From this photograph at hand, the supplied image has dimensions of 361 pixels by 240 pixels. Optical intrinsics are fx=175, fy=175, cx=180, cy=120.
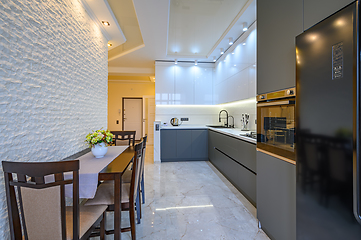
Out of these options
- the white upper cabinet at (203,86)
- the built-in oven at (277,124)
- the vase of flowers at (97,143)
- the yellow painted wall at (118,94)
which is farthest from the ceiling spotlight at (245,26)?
the yellow painted wall at (118,94)

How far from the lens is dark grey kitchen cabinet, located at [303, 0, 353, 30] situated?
37.4 inches

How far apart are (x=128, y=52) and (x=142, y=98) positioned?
3.52m

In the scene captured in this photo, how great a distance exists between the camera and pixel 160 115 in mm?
5105

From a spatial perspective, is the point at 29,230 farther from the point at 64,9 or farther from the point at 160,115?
the point at 160,115

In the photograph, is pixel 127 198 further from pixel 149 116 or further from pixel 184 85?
pixel 149 116

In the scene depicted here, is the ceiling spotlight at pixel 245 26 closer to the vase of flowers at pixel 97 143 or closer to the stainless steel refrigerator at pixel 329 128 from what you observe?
the stainless steel refrigerator at pixel 329 128

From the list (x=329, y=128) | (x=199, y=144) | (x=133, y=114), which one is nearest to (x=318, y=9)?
(x=329, y=128)

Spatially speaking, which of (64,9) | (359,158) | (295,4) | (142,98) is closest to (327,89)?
(359,158)

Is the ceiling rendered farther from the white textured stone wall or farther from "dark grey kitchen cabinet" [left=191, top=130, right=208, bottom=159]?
"dark grey kitchen cabinet" [left=191, top=130, right=208, bottom=159]

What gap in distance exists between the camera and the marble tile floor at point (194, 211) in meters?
1.75

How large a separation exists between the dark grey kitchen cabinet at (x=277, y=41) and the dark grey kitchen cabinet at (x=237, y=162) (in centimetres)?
94

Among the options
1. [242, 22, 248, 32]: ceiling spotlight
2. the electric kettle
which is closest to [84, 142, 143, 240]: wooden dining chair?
[242, 22, 248, 32]: ceiling spotlight

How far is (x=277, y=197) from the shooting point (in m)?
1.50

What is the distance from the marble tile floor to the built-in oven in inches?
34.3
